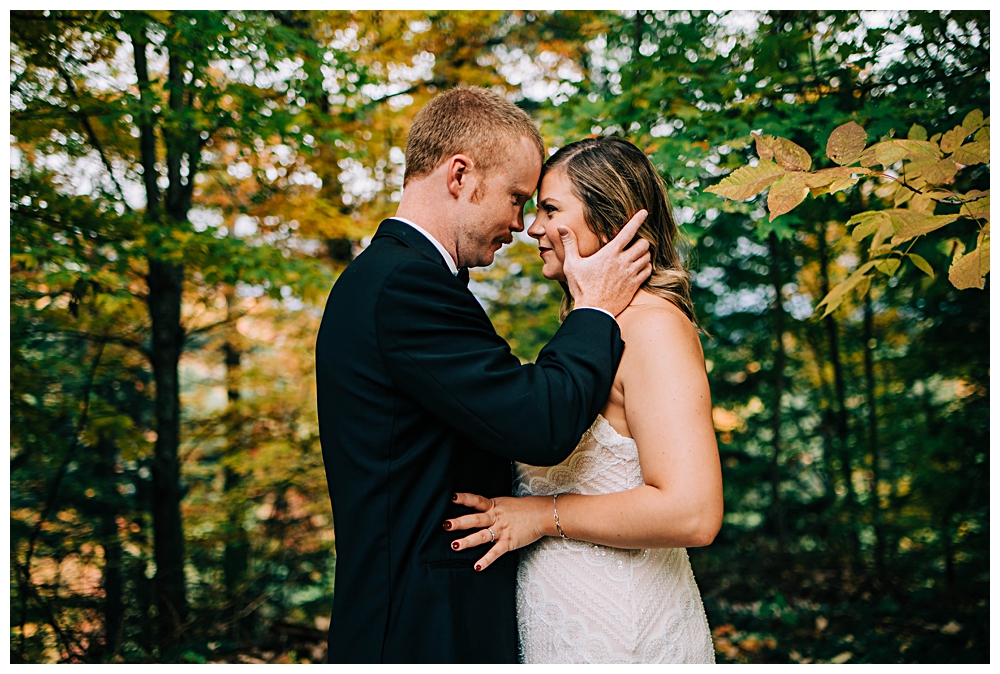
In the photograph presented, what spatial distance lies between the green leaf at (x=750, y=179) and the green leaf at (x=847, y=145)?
0.14 metres

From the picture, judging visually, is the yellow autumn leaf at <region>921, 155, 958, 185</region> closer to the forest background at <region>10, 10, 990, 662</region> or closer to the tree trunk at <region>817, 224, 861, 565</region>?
the forest background at <region>10, 10, 990, 662</region>

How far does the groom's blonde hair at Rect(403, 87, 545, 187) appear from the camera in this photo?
5.93ft

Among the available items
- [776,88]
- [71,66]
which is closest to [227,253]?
[71,66]

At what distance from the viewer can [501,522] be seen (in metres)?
1.69

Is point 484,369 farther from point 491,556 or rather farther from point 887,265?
point 887,265

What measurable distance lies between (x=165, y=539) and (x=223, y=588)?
0.69 meters

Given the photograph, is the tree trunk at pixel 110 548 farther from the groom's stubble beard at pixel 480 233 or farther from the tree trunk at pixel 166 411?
the groom's stubble beard at pixel 480 233

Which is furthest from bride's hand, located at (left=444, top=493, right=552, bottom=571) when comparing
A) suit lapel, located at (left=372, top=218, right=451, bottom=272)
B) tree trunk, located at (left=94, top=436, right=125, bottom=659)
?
tree trunk, located at (left=94, top=436, right=125, bottom=659)

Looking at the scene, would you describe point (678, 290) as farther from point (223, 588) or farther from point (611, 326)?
point (223, 588)

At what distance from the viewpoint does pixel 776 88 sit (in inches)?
113

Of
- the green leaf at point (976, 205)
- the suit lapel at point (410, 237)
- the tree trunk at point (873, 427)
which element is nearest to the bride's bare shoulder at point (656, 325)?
the suit lapel at point (410, 237)

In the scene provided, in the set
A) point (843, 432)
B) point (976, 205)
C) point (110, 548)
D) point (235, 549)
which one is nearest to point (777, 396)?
point (843, 432)

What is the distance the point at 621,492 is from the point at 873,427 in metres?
4.77

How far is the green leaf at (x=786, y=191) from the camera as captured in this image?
1.64 m
